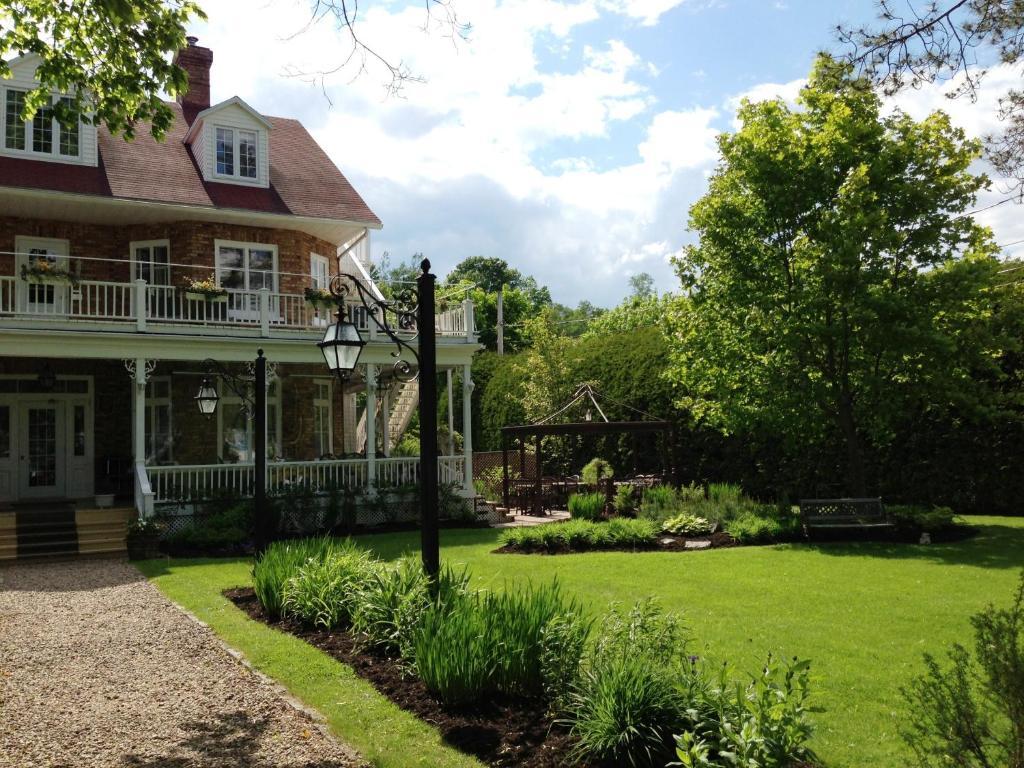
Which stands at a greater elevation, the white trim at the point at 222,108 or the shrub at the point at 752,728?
the white trim at the point at 222,108

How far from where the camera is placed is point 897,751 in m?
4.93

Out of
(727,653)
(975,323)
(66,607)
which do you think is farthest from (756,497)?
(66,607)

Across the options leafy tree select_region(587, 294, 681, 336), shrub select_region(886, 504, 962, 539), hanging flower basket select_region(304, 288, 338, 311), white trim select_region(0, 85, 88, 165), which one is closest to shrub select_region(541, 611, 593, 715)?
shrub select_region(886, 504, 962, 539)

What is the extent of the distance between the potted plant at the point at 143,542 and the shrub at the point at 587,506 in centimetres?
809

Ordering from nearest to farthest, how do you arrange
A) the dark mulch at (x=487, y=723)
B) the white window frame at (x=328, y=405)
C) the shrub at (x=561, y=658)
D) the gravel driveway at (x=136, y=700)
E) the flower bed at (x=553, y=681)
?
the flower bed at (x=553, y=681), the dark mulch at (x=487, y=723), the gravel driveway at (x=136, y=700), the shrub at (x=561, y=658), the white window frame at (x=328, y=405)

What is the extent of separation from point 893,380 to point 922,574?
5.55 meters

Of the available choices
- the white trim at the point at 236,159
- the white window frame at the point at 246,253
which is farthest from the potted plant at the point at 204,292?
the white trim at the point at 236,159

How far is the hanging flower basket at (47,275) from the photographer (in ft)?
55.1

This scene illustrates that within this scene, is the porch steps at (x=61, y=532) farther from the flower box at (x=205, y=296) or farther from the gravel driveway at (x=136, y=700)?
the gravel driveway at (x=136, y=700)

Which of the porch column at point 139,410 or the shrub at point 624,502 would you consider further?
the shrub at point 624,502

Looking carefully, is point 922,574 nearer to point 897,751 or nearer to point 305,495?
point 897,751

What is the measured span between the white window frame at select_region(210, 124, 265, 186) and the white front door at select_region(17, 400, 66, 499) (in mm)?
6843

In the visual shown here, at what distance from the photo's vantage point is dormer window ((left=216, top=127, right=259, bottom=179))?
69.8ft

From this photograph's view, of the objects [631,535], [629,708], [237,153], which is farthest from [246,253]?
[629,708]
